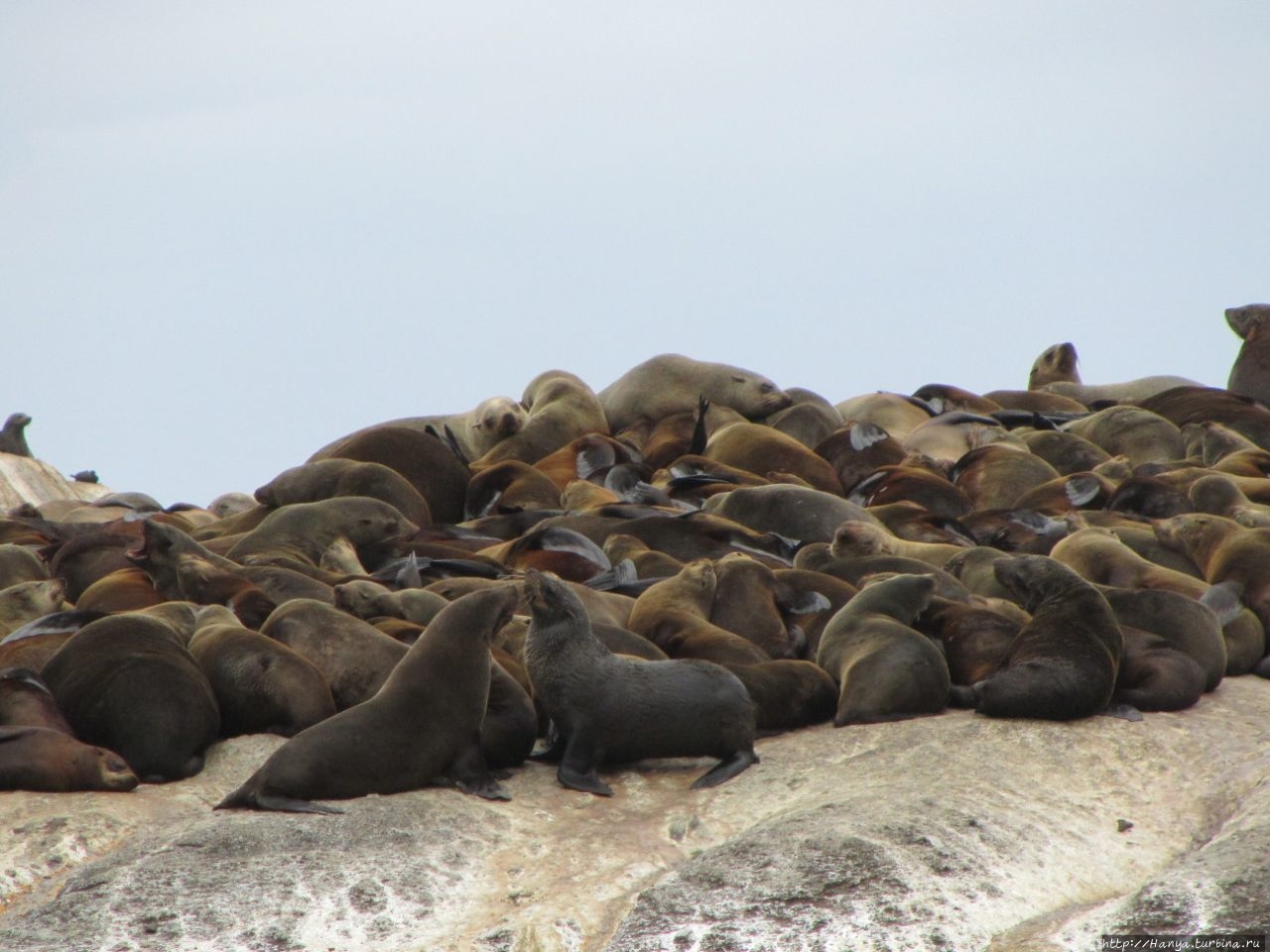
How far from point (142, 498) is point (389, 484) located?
13.4 ft

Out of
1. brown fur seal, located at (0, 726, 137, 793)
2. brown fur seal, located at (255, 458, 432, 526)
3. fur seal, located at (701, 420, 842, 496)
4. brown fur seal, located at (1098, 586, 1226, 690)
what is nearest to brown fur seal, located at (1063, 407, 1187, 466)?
fur seal, located at (701, 420, 842, 496)

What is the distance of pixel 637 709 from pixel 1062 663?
1.78 metres

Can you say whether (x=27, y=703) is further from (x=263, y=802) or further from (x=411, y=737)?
(x=411, y=737)

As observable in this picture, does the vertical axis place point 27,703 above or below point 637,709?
above

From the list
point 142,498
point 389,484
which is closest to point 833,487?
point 389,484

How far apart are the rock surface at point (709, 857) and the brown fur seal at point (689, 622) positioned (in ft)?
3.21

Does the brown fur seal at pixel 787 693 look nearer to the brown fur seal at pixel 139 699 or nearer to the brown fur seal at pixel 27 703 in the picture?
the brown fur seal at pixel 139 699

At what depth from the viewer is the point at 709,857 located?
5223 millimetres

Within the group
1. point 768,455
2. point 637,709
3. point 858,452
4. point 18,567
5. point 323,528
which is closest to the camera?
point 637,709

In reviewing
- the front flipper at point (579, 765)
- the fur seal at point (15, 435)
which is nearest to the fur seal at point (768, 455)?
the front flipper at point (579, 765)

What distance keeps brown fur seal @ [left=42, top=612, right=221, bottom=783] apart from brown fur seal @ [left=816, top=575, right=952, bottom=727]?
266 cm

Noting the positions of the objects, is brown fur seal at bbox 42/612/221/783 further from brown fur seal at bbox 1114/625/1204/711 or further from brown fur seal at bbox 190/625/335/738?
brown fur seal at bbox 1114/625/1204/711

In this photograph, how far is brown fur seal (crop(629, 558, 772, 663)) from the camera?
7.65 metres

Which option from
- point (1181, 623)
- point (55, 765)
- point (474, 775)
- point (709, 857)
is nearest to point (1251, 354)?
point (1181, 623)
